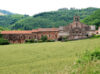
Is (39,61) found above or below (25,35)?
above

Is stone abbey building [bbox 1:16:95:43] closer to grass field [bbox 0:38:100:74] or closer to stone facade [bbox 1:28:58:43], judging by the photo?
stone facade [bbox 1:28:58:43]

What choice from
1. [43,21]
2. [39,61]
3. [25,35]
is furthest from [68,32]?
[43,21]

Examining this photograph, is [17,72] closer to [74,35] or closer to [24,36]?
[74,35]

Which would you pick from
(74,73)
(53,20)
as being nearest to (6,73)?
(74,73)

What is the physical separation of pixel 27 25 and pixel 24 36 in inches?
2119

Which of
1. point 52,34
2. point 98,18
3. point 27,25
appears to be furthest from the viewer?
point 27,25

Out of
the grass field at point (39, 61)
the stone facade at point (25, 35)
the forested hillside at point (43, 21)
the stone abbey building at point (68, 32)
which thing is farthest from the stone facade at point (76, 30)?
the forested hillside at point (43, 21)

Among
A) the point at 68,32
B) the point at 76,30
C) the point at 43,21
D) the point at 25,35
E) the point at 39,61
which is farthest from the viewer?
the point at 43,21

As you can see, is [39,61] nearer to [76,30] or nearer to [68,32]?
[68,32]

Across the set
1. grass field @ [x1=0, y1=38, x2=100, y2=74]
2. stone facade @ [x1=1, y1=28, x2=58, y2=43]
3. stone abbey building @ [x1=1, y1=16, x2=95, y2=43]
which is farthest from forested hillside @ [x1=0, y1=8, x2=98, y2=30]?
grass field @ [x1=0, y1=38, x2=100, y2=74]

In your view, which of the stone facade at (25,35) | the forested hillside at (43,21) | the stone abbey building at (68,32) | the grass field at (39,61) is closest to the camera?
the grass field at (39,61)

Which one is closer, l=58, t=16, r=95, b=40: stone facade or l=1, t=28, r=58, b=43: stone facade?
l=58, t=16, r=95, b=40: stone facade

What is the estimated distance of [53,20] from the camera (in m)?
137

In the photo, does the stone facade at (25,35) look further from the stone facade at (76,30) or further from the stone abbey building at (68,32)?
Answer: the stone facade at (76,30)
